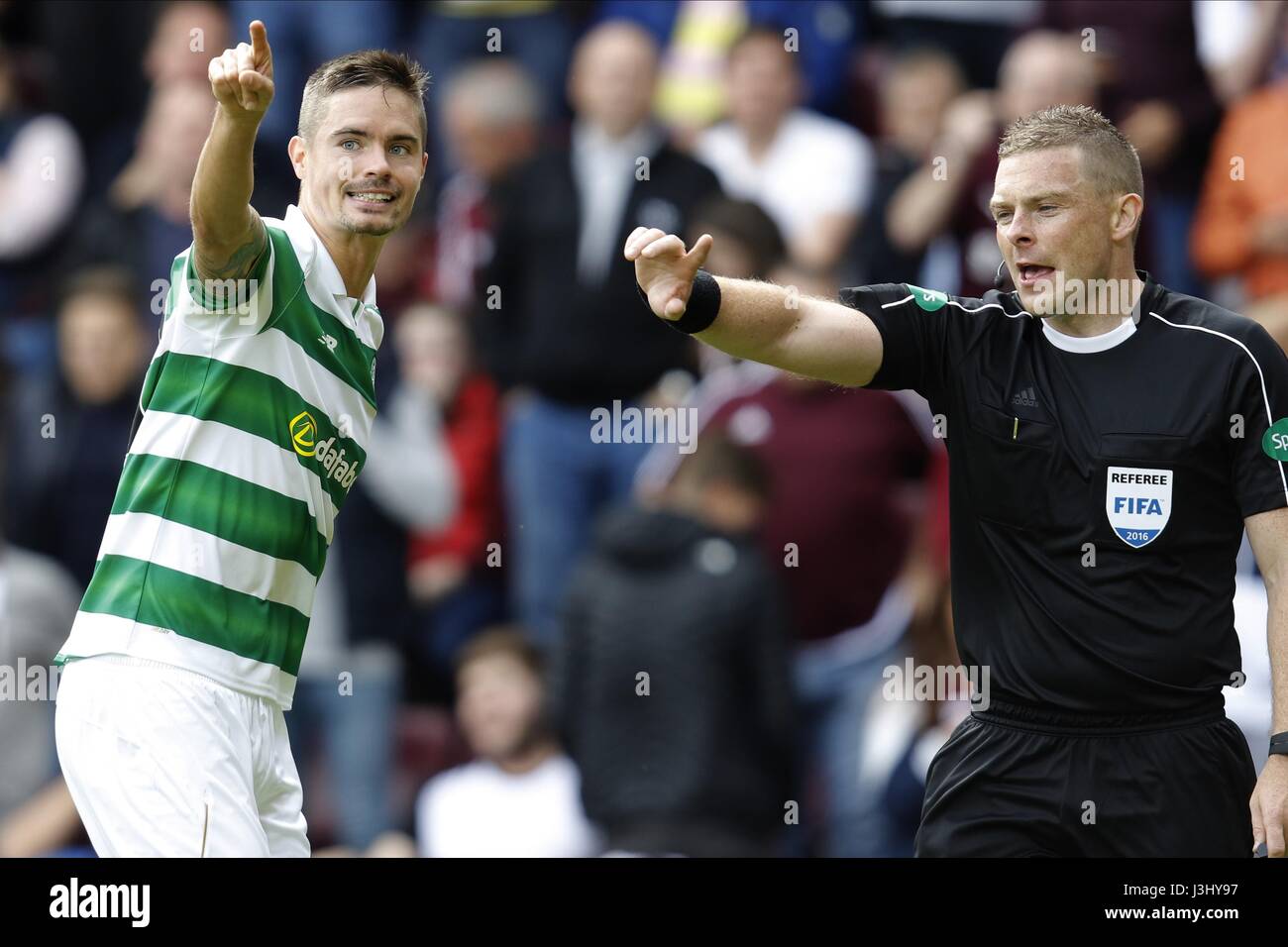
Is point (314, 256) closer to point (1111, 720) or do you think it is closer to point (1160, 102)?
A: point (1111, 720)

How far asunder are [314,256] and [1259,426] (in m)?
2.60

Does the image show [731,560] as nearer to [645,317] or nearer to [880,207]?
[645,317]

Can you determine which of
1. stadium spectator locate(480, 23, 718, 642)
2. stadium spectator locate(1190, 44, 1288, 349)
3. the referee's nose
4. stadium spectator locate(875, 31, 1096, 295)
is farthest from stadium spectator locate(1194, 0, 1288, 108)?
the referee's nose

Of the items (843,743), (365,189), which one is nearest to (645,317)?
(843,743)

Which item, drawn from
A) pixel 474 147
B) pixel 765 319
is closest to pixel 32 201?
pixel 474 147

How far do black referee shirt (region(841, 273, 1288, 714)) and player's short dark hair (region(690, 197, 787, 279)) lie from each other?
12.7 feet

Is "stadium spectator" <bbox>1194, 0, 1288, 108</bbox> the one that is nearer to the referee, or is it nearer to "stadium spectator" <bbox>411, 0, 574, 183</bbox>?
"stadium spectator" <bbox>411, 0, 574, 183</bbox>

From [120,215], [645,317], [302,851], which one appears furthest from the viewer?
[120,215]

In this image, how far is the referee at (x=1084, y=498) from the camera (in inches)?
203

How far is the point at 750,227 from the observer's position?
30.6 ft

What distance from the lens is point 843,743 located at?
901 centimetres

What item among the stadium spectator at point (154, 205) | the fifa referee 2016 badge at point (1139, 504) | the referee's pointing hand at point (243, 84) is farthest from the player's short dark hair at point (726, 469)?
the referee's pointing hand at point (243, 84)

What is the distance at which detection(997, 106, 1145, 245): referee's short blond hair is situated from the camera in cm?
538
